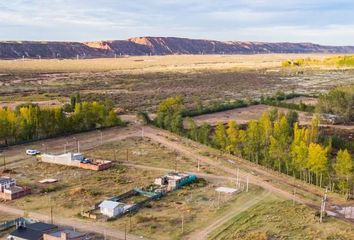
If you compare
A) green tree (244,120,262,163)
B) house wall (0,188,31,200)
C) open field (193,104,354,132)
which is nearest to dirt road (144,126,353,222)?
green tree (244,120,262,163)

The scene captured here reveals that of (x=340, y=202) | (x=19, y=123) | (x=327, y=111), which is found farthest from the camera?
(x=327, y=111)

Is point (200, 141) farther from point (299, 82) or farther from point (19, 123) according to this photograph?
point (299, 82)

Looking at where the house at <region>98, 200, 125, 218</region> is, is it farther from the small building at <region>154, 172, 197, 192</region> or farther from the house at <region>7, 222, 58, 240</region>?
the small building at <region>154, 172, 197, 192</region>

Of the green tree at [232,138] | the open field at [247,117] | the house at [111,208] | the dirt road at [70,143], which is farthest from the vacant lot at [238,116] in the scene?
the house at [111,208]

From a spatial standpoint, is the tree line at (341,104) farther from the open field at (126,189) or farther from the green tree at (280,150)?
the open field at (126,189)

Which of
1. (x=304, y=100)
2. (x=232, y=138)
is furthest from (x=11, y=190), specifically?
(x=304, y=100)

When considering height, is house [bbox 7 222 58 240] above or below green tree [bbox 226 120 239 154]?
below

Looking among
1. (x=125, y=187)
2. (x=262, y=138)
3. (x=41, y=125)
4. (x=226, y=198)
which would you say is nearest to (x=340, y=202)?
(x=226, y=198)
